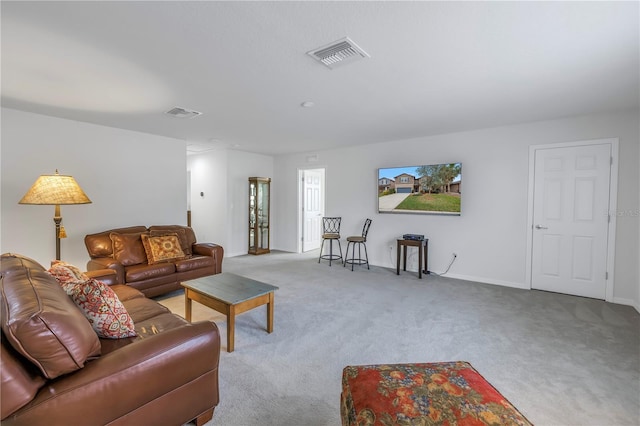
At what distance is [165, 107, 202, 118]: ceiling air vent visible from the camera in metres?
3.49

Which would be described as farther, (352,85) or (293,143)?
(293,143)

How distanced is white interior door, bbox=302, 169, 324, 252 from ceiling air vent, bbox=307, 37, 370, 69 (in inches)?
175

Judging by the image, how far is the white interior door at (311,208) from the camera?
267 inches

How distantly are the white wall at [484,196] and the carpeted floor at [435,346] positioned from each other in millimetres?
495

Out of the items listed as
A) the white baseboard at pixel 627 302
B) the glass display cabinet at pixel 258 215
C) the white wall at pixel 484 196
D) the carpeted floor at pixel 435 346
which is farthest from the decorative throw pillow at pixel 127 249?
the white baseboard at pixel 627 302

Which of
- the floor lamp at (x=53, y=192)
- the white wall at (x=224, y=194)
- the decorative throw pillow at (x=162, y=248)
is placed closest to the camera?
the floor lamp at (x=53, y=192)

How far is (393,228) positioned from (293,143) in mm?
2430

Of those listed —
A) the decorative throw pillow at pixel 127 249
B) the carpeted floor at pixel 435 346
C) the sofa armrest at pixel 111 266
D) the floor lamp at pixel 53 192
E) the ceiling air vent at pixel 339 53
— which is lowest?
the carpeted floor at pixel 435 346

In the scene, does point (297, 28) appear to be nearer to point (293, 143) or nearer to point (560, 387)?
point (560, 387)

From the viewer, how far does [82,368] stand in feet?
3.94

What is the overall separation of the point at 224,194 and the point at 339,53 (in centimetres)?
468

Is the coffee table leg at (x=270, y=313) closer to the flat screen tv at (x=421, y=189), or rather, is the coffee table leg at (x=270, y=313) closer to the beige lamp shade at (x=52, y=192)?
the beige lamp shade at (x=52, y=192)

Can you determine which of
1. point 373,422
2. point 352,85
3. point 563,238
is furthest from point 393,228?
point 373,422

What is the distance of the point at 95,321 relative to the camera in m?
1.56
